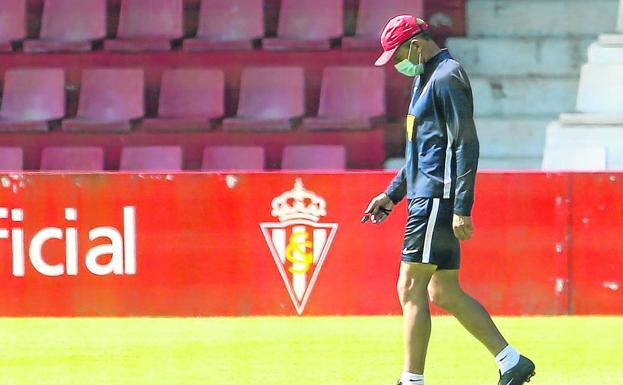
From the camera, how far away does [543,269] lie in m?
8.93

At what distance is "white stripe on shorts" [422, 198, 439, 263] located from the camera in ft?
19.4

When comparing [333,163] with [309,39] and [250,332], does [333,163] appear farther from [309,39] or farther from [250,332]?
[250,332]

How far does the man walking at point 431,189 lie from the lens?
5863 mm

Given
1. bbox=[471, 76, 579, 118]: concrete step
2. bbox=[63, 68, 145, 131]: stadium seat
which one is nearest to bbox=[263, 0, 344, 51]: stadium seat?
bbox=[63, 68, 145, 131]: stadium seat

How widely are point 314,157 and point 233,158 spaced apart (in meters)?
0.71

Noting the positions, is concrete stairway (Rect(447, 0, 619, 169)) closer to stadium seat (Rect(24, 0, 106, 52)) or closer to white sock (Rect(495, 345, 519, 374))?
stadium seat (Rect(24, 0, 106, 52))

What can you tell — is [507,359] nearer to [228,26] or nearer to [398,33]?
[398,33]

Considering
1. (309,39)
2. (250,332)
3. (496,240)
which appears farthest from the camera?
(309,39)

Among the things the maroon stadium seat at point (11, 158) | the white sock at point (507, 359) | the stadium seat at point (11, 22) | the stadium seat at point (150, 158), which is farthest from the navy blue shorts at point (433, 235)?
the stadium seat at point (11, 22)

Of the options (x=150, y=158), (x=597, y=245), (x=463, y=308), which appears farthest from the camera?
(x=150, y=158)

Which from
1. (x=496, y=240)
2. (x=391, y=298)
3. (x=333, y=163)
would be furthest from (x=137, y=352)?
(x=333, y=163)

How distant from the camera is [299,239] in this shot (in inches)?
351

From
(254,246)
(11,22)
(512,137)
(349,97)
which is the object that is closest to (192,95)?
(349,97)

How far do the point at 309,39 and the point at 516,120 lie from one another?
6.48 ft
